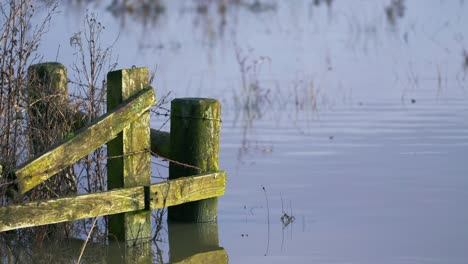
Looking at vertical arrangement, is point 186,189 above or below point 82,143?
below

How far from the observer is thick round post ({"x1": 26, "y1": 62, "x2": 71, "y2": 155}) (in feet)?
35.4

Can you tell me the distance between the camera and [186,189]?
1072 centimetres

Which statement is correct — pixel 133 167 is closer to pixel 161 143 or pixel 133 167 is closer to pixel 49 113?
pixel 161 143

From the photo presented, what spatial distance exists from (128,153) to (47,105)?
1344 millimetres

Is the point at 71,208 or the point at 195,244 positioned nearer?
the point at 71,208

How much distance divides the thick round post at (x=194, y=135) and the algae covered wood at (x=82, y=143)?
75 centimetres

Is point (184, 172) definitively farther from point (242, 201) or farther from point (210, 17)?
point (210, 17)

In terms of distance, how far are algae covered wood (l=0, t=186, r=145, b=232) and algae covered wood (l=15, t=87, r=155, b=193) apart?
20cm

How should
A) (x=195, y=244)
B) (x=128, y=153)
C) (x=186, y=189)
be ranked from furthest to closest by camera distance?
(x=195, y=244), (x=186, y=189), (x=128, y=153)

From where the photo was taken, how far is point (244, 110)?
1880cm

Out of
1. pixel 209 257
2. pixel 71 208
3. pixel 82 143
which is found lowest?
pixel 209 257

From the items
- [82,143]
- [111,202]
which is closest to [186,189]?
[111,202]

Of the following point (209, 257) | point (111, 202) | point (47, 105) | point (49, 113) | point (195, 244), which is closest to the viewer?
point (111, 202)

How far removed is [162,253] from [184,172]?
0.95 meters
